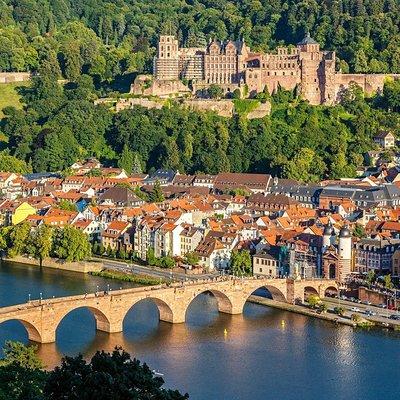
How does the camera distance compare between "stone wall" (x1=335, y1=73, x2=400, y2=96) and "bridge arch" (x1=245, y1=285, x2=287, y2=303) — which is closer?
"bridge arch" (x1=245, y1=285, x2=287, y2=303)

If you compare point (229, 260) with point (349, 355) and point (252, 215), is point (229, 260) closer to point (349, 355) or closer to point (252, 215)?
point (252, 215)

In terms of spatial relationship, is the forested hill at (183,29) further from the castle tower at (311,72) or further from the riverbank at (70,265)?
the riverbank at (70,265)

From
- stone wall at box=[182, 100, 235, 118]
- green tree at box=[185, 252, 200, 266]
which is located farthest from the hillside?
green tree at box=[185, 252, 200, 266]

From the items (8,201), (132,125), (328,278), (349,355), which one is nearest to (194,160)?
(132,125)

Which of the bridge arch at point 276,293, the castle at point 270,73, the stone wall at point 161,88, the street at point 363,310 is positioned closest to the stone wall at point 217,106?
the castle at point 270,73

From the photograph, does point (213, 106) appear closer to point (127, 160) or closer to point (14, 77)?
point (127, 160)

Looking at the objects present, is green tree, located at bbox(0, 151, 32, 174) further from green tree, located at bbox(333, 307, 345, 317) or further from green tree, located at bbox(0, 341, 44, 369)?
green tree, located at bbox(0, 341, 44, 369)
